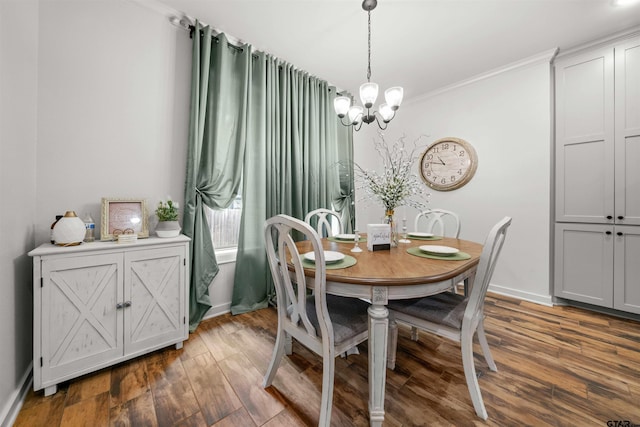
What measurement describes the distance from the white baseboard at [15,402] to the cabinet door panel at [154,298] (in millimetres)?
447

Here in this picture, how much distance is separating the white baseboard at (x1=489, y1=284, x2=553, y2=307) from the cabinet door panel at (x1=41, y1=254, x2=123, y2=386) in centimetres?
366

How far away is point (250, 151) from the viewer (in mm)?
2410

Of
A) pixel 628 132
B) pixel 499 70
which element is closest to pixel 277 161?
pixel 499 70

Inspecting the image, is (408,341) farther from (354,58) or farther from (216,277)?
(354,58)

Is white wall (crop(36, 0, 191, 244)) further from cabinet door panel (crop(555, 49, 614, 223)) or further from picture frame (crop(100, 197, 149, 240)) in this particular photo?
cabinet door panel (crop(555, 49, 614, 223))

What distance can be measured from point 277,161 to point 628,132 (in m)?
3.27

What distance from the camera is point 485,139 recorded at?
2.95 meters

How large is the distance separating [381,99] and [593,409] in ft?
12.2

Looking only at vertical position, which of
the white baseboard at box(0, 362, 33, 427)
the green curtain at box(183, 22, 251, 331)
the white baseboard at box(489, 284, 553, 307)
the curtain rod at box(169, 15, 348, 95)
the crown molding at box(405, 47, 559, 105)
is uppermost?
the crown molding at box(405, 47, 559, 105)

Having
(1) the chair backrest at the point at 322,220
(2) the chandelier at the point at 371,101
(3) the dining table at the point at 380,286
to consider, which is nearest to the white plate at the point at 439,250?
(3) the dining table at the point at 380,286

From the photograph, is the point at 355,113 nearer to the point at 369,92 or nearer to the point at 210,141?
the point at 369,92

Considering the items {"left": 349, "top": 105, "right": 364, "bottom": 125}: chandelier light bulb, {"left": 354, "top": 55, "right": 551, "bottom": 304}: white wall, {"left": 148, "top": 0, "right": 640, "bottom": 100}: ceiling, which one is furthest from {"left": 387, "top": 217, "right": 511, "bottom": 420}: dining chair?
{"left": 148, "top": 0, "right": 640, "bottom": 100}: ceiling

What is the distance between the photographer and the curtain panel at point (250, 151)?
2.09 metres

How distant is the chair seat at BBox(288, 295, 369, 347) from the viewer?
1.19m
